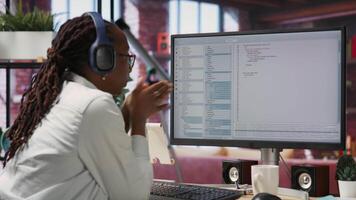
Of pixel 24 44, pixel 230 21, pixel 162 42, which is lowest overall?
pixel 24 44

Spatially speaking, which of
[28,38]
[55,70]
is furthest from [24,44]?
[55,70]

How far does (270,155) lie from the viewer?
1528 millimetres

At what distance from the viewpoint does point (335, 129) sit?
140 centimetres

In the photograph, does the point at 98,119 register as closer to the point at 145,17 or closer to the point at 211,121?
the point at 211,121

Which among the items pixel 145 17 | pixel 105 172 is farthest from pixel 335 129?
pixel 145 17

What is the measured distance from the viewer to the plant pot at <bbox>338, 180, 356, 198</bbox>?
1.38 meters

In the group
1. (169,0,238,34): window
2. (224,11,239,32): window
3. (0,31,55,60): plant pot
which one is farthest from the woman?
(224,11,239,32): window

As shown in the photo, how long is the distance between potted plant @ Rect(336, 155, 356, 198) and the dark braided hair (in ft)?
2.44

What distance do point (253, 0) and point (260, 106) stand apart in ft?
20.8

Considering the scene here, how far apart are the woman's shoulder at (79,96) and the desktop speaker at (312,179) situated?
0.64m

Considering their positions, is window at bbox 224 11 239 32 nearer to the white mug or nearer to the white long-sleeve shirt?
the white mug

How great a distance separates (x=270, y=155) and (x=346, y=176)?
0.23 m

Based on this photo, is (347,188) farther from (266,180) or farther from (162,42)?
A: (162,42)

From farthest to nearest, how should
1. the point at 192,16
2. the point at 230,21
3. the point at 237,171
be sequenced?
the point at 230,21 < the point at 192,16 < the point at 237,171
